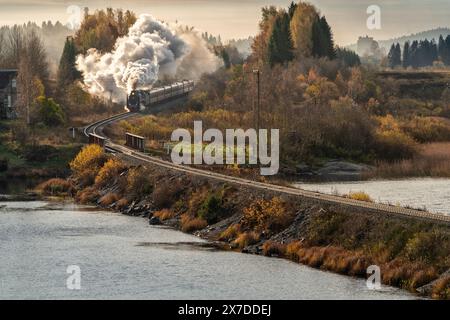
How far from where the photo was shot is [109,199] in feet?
330

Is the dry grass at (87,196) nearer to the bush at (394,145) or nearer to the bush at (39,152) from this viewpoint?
the bush at (39,152)

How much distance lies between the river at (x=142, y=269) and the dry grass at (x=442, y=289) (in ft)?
4.07

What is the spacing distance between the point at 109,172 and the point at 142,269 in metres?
46.7

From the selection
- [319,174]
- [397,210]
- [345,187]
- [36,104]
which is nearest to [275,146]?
[319,174]

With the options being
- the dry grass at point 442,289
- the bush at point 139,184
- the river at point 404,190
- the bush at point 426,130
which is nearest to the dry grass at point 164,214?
the bush at point 139,184

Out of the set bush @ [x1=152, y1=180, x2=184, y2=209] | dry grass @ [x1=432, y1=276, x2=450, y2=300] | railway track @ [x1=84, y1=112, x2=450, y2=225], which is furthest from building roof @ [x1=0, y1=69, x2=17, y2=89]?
dry grass @ [x1=432, y1=276, x2=450, y2=300]

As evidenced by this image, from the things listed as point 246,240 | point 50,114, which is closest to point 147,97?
point 50,114

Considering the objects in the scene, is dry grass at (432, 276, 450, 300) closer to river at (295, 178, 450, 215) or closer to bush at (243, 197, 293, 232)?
bush at (243, 197, 293, 232)

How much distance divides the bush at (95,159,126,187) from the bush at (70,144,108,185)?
6.65 ft

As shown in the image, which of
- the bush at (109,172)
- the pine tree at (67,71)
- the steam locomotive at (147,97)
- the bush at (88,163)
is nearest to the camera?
the bush at (109,172)

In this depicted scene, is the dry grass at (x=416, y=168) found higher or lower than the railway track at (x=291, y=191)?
lower

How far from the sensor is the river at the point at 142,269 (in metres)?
56.7

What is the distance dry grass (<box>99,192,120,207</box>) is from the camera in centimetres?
9981

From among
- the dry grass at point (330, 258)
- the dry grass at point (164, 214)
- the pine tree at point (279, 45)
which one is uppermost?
the pine tree at point (279, 45)
